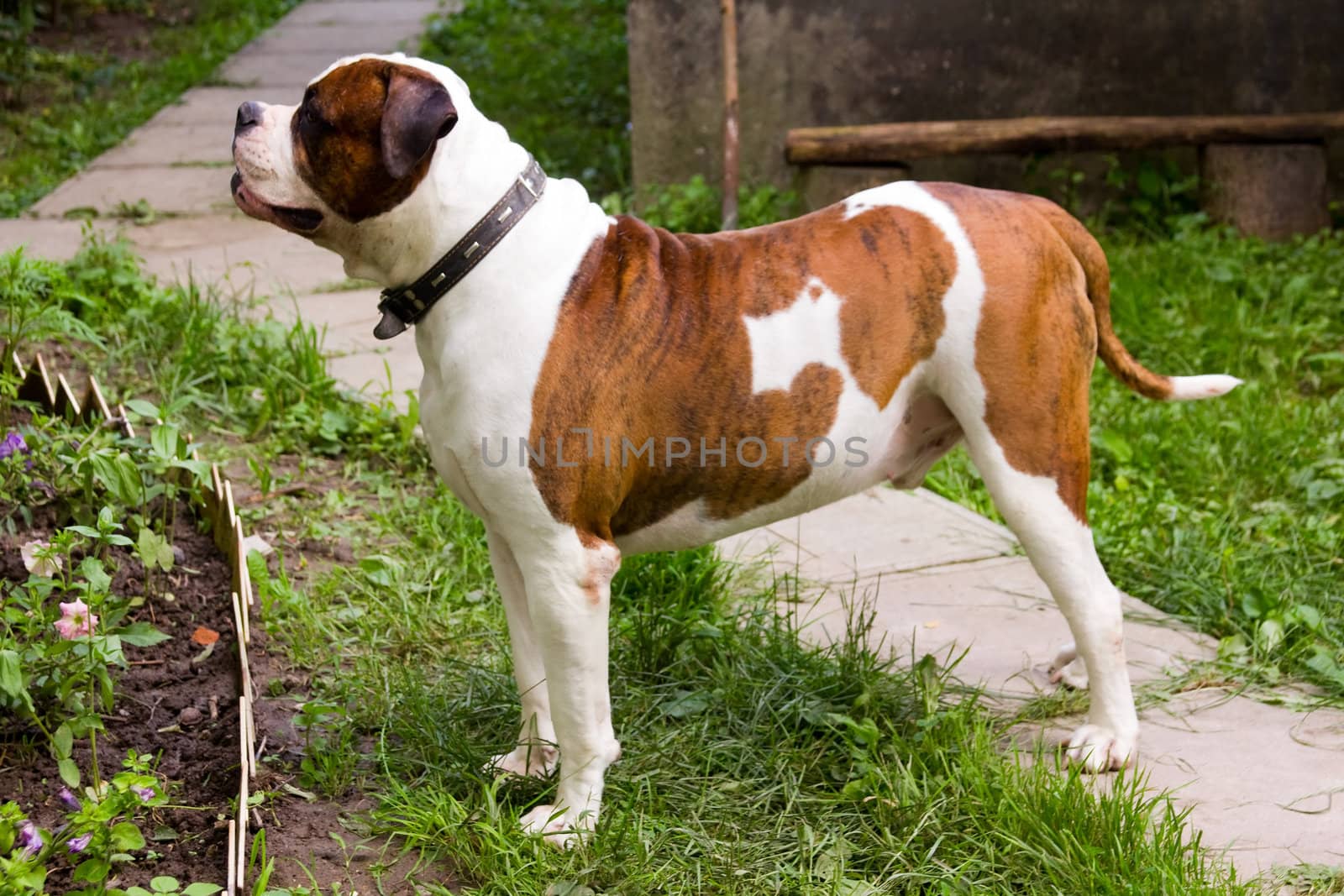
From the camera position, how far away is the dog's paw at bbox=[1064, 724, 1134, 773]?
3029 millimetres

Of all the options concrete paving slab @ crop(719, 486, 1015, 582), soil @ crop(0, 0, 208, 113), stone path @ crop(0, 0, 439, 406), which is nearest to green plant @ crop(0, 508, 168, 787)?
concrete paving slab @ crop(719, 486, 1015, 582)

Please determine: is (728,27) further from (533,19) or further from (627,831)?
(533,19)

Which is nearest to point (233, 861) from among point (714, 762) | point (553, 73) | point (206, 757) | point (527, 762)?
point (206, 757)

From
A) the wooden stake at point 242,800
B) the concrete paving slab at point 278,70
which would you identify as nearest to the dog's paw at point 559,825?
the wooden stake at point 242,800

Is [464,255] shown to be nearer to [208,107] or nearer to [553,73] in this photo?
[208,107]

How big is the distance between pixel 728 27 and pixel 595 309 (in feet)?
14.1

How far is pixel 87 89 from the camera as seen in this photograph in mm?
9656

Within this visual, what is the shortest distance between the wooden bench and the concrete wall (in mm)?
221

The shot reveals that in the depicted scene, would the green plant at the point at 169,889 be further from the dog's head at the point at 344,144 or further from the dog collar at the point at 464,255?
the dog's head at the point at 344,144

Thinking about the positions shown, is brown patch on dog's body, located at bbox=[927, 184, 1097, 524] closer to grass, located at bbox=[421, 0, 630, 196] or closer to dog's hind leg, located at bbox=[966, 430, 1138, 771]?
dog's hind leg, located at bbox=[966, 430, 1138, 771]

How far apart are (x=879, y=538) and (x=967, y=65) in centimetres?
357

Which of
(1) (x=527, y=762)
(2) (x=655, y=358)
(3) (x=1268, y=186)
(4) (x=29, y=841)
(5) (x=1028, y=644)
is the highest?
(2) (x=655, y=358)

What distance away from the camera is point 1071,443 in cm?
293

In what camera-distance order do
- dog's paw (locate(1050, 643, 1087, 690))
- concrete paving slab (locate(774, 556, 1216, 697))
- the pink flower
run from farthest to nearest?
1. concrete paving slab (locate(774, 556, 1216, 697))
2. dog's paw (locate(1050, 643, 1087, 690))
3. the pink flower
